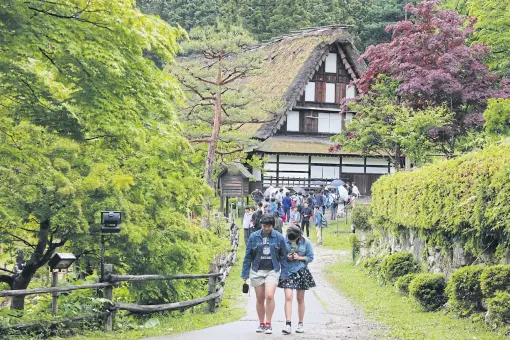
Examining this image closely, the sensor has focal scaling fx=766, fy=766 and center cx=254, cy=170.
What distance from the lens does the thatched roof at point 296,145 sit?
40.9m

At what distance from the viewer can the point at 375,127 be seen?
98.4 ft

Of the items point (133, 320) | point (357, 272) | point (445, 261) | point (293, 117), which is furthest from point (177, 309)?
point (293, 117)

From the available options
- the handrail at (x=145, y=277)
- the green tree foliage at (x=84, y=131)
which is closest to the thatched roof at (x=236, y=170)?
the handrail at (x=145, y=277)

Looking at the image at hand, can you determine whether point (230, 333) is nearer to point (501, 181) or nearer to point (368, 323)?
point (368, 323)

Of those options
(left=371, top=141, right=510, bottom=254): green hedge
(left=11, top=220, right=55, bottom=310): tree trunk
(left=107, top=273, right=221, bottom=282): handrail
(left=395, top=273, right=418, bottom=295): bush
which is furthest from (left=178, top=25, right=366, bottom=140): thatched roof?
(left=11, top=220, right=55, bottom=310): tree trunk

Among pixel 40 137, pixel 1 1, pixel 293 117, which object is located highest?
pixel 293 117

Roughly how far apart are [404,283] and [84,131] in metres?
7.58

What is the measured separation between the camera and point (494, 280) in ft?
37.8

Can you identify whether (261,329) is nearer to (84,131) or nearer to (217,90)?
(84,131)

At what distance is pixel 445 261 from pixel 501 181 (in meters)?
3.55

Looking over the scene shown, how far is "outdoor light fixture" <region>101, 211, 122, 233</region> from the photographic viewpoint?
36.1 ft

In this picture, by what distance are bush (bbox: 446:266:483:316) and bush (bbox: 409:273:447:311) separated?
123 centimetres

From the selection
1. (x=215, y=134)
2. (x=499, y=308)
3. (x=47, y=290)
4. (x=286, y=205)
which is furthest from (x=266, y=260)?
(x=286, y=205)

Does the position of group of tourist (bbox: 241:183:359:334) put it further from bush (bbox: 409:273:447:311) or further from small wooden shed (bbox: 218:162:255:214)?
small wooden shed (bbox: 218:162:255:214)
